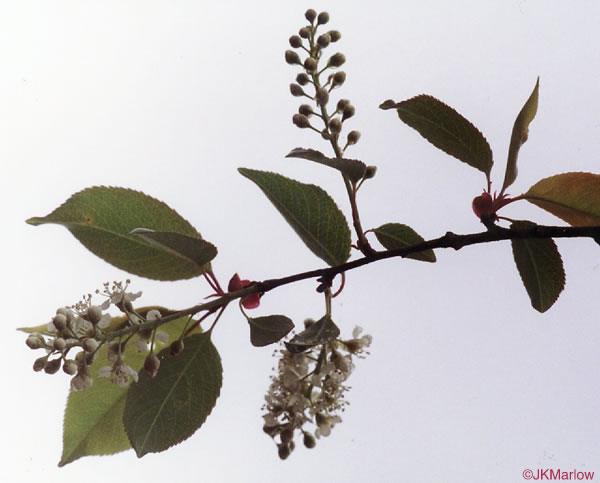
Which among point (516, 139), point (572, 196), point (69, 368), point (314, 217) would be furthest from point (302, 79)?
point (69, 368)

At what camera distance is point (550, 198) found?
113 cm

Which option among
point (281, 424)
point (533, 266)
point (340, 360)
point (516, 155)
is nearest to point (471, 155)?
point (516, 155)

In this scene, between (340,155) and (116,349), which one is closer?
(116,349)

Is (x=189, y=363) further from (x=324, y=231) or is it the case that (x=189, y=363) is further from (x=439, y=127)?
(x=439, y=127)

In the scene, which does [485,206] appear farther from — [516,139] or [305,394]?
[305,394]

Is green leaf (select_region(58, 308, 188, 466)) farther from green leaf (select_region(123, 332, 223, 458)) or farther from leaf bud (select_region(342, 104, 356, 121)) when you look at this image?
leaf bud (select_region(342, 104, 356, 121))

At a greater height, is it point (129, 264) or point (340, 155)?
point (340, 155)

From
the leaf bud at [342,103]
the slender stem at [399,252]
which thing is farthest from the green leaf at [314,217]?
the leaf bud at [342,103]

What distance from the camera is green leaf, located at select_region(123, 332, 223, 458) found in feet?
3.34

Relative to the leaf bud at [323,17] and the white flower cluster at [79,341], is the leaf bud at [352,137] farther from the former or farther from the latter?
the white flower cluster at [79,341]

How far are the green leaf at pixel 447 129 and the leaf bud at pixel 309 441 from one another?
50cm

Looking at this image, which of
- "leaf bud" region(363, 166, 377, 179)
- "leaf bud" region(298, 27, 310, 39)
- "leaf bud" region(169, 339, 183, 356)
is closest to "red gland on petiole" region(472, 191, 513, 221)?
"leaf bud" region(363, 166, 377, 179)

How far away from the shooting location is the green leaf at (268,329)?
3.31ft

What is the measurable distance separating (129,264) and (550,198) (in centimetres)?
65
